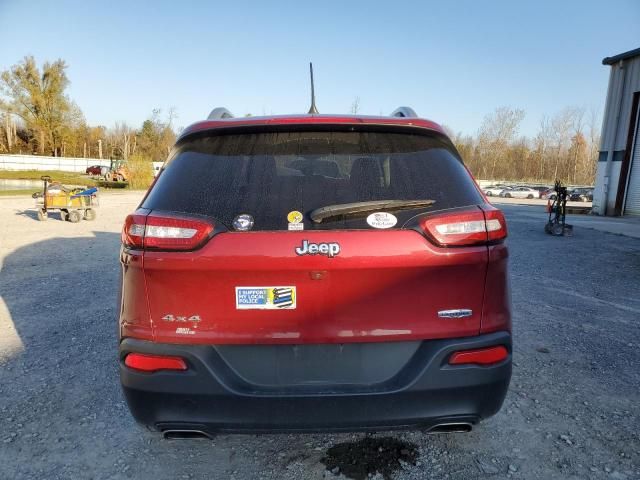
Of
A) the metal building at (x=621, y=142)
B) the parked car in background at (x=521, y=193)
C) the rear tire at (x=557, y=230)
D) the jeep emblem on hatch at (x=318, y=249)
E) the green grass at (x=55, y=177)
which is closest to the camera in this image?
the jeep emblem on hatch at (x=318, y=249)

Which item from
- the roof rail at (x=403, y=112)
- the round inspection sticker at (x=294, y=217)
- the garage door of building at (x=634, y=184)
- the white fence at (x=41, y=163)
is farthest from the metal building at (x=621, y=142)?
the white fence at (x=41, y=163)

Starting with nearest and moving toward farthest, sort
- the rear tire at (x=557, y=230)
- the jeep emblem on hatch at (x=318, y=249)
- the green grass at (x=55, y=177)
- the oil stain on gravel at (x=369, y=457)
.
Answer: the jeep emblem on hatch at (x=318, y=249), the oil stain on gravel at (x=369, y=457), the rear tire at (x=557, y=230), the green grass at (x=55, y=177)

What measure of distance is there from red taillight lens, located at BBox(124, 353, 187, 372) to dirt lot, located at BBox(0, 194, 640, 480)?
0.78 m

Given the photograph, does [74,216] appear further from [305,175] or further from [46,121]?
[46,121]

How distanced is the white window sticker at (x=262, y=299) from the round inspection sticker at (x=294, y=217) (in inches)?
11.9

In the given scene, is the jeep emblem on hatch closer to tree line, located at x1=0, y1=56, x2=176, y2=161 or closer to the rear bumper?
the rear bumper

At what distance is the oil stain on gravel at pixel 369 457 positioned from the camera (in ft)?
7.22

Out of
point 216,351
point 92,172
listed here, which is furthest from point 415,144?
point 92,172

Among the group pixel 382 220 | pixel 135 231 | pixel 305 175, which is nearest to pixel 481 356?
pixel 382 220

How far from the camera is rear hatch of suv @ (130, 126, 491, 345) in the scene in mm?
1736

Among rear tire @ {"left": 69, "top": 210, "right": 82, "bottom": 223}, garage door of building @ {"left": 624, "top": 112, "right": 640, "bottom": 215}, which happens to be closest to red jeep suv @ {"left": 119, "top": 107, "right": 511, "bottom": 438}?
rear tire @ {"left": 69, "top": 210, "right": 82, "bottom": 223}

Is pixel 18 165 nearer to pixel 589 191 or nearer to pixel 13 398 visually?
pixel 13 398

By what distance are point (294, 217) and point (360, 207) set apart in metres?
0.29

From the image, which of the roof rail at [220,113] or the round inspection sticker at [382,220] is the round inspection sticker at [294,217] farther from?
the roof rail at [220,113]
